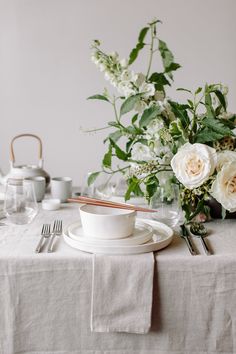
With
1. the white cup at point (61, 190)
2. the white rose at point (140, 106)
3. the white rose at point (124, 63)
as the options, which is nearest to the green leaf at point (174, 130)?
the white rose at point (140, 106)

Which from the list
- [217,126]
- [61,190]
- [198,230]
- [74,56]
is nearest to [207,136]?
[217,126]

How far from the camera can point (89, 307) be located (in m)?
0.99

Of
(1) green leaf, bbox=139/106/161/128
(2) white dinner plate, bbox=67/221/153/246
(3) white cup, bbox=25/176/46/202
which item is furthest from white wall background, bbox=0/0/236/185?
(2) white dinner plate, bbox=67/221/153/246

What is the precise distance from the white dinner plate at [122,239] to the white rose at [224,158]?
238 millimetres

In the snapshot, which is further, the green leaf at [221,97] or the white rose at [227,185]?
the green leaf at [221,97]

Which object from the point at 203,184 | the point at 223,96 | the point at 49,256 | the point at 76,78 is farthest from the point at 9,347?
the point at 76,78

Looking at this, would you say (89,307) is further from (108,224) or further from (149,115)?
(149,115)

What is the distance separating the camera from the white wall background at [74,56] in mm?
3080

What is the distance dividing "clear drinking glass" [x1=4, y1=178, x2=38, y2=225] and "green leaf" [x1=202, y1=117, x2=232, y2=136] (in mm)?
509

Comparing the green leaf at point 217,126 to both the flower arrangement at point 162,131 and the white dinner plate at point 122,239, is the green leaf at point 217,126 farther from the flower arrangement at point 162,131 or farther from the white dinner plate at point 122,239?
the white dinner plate at point 122,239

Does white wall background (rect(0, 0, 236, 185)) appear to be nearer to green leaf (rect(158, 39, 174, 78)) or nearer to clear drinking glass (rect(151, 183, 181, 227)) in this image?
green leaf (rect(158, 39, 174, 78))

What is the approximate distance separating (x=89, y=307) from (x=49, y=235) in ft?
0.77

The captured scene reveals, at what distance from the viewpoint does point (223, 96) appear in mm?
1226

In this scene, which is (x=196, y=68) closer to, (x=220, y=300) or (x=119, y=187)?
(x=119, y=187)
